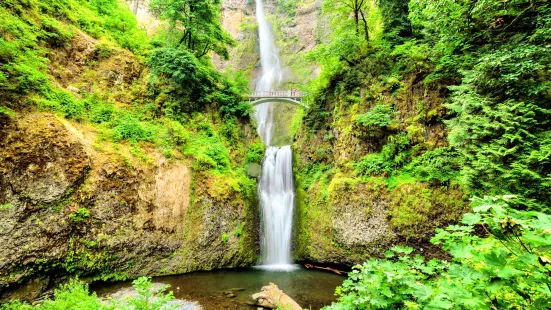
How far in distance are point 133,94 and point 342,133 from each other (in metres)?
9.53

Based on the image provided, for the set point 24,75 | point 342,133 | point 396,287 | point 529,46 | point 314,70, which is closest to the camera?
point 396,287

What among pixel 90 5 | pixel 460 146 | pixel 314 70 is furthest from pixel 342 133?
pixel 314 70

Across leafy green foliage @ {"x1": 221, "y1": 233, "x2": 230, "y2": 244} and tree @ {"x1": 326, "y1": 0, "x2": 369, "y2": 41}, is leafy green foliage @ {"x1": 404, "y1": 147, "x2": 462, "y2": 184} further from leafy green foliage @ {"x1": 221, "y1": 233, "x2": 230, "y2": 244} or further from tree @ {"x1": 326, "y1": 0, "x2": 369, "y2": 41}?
leafy green foliage @ {"x1": 221, "y1": 233, "x2": 230, "y2": 244}

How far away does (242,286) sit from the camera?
27.7 ft

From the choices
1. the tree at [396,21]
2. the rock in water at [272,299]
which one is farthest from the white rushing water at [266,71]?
the rock in water at [272,299]

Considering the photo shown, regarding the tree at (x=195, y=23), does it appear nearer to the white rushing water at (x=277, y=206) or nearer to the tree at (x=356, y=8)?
the tree at (x=356, y=8)

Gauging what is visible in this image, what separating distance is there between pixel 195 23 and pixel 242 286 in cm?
1303

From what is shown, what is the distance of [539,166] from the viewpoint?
5258 millimetres

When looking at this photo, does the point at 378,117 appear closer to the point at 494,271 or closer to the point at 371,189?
the point at 371,189

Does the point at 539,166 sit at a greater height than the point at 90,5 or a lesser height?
lesser

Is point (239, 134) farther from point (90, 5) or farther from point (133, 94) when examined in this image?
point (90, 5)

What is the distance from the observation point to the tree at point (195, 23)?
1295cm

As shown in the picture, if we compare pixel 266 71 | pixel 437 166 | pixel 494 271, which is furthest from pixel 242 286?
pixel 266 71

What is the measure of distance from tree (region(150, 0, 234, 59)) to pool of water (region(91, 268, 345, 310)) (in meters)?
10.9
